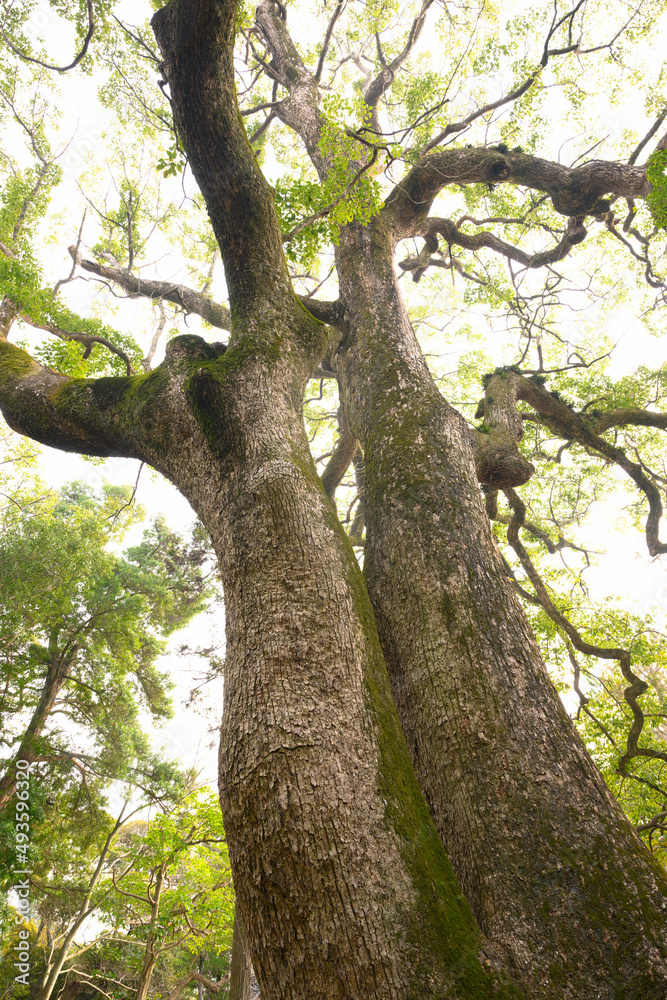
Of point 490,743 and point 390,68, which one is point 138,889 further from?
point 390,68

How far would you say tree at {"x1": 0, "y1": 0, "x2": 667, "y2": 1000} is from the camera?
1373mm

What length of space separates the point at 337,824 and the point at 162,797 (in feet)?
28.8

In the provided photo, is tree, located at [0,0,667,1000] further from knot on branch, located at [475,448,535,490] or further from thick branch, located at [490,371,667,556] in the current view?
thick branch, located at [490,371,667,556]

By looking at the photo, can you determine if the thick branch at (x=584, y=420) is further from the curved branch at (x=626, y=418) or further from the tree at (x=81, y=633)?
the tree at (x=81, y=633)

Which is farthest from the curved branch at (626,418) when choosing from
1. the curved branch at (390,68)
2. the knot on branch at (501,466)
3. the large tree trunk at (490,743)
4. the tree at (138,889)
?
the tree at (138,889)

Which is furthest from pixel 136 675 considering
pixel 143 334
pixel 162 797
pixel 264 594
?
pixel 264 594

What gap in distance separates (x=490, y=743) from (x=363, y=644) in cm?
62

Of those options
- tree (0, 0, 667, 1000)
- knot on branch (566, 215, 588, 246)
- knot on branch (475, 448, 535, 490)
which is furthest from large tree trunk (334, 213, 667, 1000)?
knot on branch (566, 215, 588, 246)

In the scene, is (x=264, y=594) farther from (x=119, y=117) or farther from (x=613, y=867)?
(x=119, y=117)

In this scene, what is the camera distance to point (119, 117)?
8352 mm

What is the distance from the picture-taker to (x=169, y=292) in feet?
24.9

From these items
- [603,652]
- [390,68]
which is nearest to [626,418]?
[603,652]

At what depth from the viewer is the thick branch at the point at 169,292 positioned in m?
7.36

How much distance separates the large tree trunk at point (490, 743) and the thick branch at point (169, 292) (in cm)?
509
